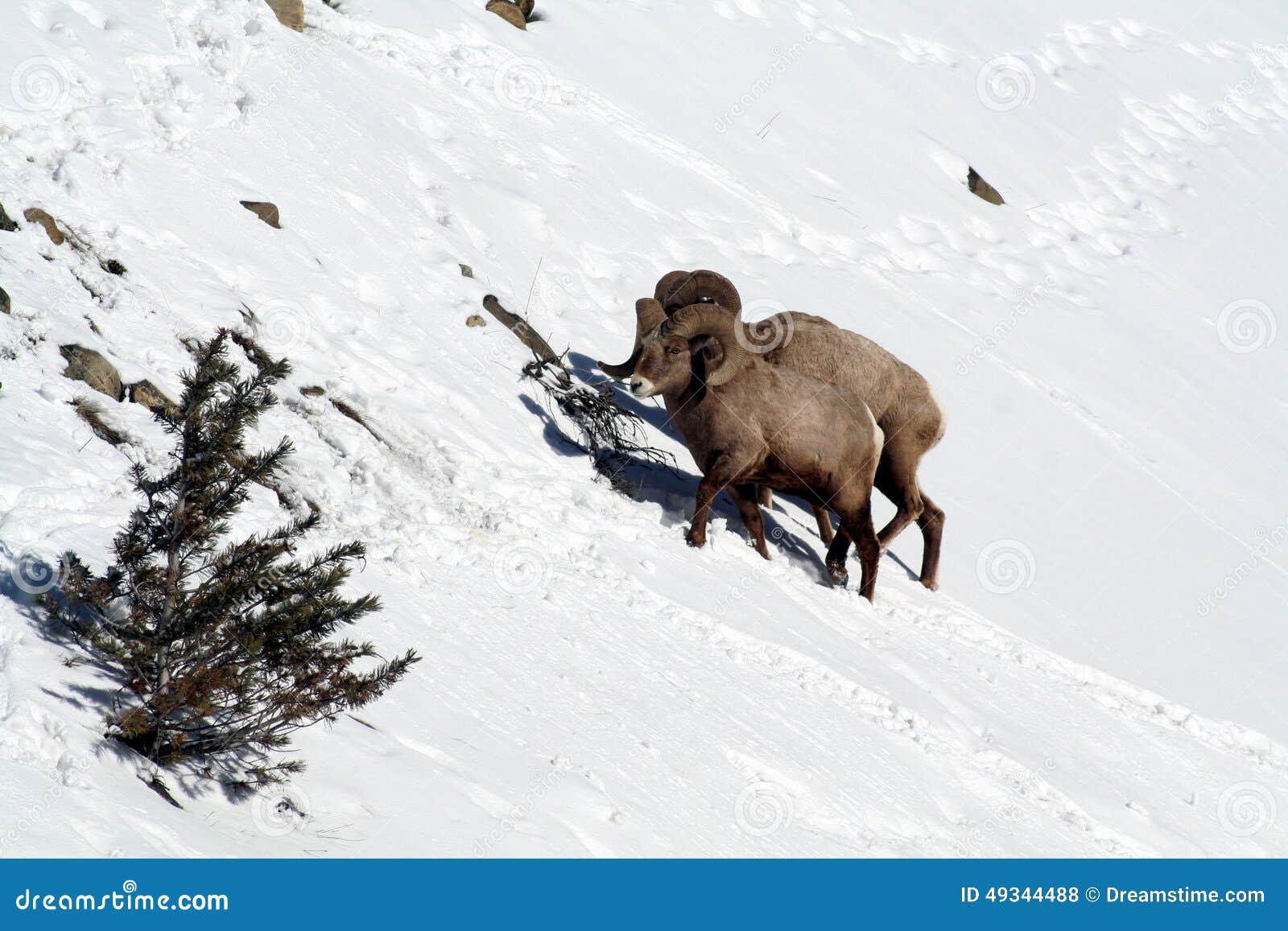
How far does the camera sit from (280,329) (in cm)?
1030

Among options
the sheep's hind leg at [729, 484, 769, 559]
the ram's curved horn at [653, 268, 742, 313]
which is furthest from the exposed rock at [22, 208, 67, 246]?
the sheep's hind leg at [729, 484, 769, 559]

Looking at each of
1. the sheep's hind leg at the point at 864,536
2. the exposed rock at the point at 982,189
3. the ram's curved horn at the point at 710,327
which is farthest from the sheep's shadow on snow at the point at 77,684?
the exposed rock at the point at 982,189

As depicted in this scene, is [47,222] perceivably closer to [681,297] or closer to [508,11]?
[681,297]

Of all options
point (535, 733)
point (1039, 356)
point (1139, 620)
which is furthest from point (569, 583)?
point (1039, 356)

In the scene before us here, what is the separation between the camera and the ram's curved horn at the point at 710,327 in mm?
11328

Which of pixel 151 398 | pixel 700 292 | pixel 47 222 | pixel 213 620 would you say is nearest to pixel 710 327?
pixel 700 292

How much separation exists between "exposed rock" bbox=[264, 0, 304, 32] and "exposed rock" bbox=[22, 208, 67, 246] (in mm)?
6963

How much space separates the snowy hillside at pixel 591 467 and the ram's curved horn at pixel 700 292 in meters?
1.18

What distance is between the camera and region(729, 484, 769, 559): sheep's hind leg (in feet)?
37.3

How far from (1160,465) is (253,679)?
15056 millimetres

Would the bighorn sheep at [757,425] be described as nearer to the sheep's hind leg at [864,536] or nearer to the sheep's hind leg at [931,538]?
the sheep's hind leg at [864,536]

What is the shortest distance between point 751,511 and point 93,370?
5.55 meters

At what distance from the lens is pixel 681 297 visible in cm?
1266

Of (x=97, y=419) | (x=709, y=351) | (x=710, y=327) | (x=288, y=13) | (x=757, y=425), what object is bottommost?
(x=97, y=419)
